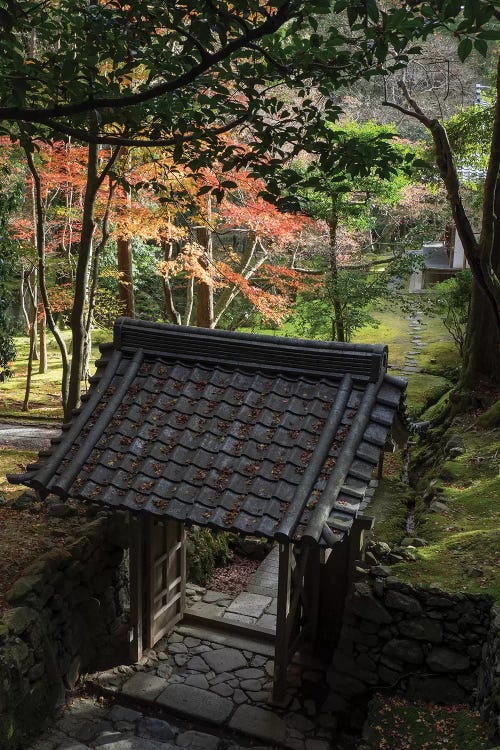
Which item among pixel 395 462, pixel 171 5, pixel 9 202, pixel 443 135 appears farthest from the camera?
pixel 395 462

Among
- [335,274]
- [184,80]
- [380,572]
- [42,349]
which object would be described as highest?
[184,80]

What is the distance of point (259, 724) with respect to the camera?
696 cm

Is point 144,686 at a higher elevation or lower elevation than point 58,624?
lower

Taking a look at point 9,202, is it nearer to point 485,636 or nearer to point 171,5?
point 171,5

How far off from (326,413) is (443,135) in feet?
20.7

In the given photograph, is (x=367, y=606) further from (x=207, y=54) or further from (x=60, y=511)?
(x=207, y=54)

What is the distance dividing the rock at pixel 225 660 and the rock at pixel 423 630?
2476 millimetres

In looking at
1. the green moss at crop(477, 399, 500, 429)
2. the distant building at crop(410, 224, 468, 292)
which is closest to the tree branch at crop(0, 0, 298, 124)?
the green moss at crop(477, 399, 500, 429)

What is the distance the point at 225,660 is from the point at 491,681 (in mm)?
3646

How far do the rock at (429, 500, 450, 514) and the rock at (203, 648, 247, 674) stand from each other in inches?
142

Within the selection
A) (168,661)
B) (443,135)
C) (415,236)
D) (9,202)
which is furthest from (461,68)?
(168,661)

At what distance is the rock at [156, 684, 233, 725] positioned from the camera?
712cm

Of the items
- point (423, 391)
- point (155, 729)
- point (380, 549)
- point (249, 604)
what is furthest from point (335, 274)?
point (155, 729)

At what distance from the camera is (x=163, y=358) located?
7609mm
